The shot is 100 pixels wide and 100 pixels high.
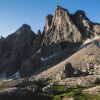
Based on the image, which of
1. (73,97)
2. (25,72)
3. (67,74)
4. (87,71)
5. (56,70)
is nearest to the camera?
(73,97)

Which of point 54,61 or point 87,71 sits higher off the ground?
point 54,61

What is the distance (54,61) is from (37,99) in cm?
11702

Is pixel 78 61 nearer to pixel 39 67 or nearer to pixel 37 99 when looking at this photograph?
pixel 39 67

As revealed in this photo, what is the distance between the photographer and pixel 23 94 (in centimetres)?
8256

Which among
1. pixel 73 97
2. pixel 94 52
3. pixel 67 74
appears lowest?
pixel 73 97

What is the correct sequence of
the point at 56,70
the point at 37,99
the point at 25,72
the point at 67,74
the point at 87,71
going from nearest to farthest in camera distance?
the point at 37,99
the point at 67,74
the point at 87,71
the point at 56,70
the point at 25,72

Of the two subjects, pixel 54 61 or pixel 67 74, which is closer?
pixel 67 74

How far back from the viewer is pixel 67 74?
134m

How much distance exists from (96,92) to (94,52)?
97.6m

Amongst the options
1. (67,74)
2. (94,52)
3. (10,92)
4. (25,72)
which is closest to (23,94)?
(10,92)

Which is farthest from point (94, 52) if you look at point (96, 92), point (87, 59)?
point (96, 92)

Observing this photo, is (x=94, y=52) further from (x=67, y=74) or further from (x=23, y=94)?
(x=23, y=94)

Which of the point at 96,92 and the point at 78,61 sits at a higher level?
the point at 78,61

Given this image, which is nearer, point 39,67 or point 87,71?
point 87,71
